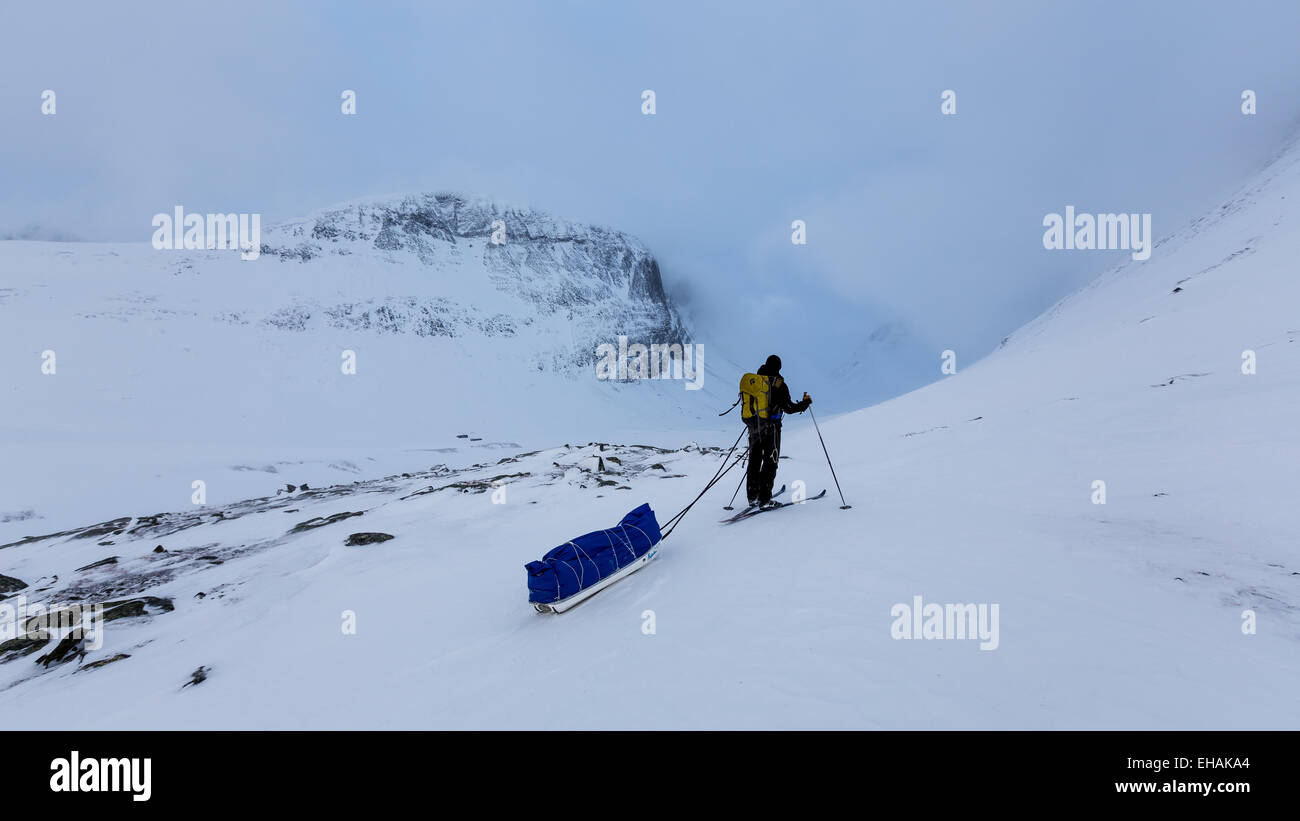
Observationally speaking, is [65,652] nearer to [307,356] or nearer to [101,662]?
[101,662]

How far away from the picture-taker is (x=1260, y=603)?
4633mm

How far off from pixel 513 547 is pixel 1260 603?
9970 mm

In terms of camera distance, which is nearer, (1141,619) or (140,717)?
(1141,619)

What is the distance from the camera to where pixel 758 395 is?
884 cm

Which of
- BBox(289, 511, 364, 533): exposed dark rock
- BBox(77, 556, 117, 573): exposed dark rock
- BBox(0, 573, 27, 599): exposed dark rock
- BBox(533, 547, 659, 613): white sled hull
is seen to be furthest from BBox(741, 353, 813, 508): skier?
BBox(0, 573, 27, 599): exposed dark rock

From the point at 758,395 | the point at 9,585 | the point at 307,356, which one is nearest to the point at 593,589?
the point at 758,395

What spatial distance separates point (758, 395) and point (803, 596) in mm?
4116

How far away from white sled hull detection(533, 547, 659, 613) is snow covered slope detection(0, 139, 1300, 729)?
0.11 metres

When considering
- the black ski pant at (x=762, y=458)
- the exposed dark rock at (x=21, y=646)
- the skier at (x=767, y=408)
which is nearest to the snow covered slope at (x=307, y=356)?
the exposed dark rock at (x=21, y=646)

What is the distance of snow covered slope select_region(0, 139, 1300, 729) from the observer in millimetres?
3678

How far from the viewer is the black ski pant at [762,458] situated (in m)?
8.88
